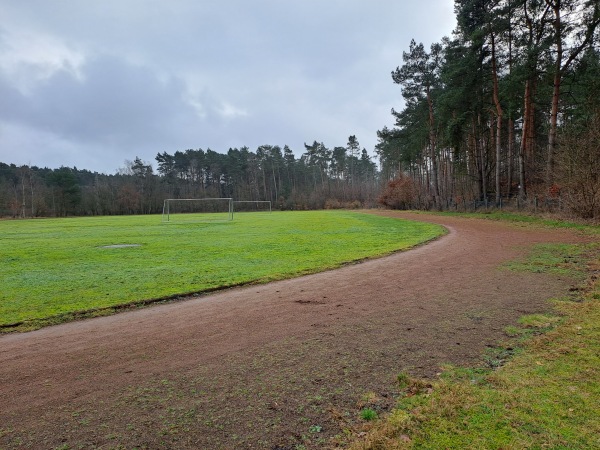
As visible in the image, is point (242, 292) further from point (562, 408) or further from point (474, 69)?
point (474, 69)

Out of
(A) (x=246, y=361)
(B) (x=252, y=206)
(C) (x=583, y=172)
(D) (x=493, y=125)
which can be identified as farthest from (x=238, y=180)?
(A) (x=246, y=361)

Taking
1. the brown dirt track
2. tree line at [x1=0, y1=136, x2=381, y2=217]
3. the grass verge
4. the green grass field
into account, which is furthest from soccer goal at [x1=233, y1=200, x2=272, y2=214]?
the grass verge

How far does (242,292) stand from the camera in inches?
301

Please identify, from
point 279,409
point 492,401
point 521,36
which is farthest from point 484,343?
point 521,36

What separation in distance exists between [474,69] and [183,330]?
32.4m

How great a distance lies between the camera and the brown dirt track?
279cm

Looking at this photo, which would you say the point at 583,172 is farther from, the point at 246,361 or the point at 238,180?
the point at 238,180

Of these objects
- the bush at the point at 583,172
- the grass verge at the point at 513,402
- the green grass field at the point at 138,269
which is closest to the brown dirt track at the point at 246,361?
the grass verge at the point at 513,402

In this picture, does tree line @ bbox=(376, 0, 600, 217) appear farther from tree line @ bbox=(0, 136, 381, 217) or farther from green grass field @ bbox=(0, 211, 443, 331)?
tree line @ bbox=(0, 136, 381, 217)

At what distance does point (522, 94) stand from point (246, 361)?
107 ft

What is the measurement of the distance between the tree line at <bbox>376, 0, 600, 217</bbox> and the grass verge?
1829 centimetres

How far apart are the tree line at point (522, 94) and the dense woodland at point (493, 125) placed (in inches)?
3.2

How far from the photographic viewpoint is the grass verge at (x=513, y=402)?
96.2 inches

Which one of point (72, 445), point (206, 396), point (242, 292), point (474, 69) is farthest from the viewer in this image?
point (474, 69)
